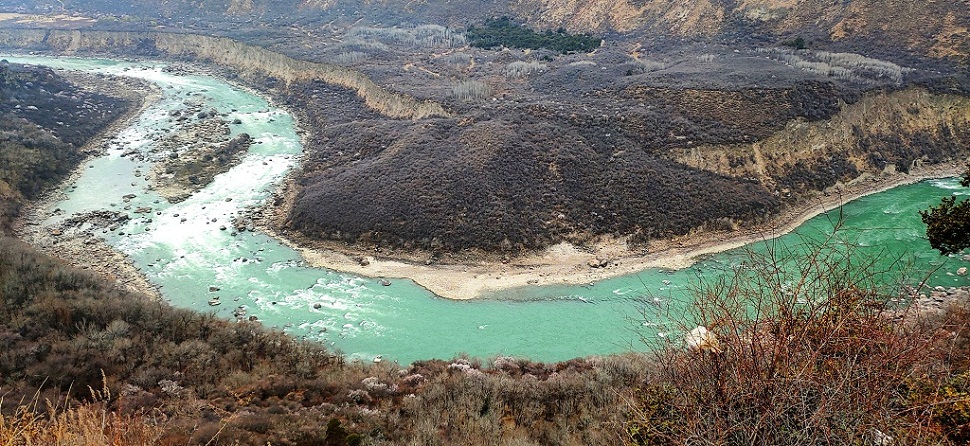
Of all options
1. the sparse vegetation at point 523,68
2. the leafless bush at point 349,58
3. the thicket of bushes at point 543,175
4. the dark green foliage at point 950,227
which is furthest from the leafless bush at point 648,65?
the dark green foliage at point 950,227

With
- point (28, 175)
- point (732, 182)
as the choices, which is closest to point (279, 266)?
point (28, 175)

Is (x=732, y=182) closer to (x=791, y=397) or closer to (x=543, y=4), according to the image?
(x=791, y=397)

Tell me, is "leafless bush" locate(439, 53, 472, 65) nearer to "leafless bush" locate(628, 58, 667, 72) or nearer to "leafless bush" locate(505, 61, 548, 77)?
"leafless bush" locate(505, 61, 548, 77)

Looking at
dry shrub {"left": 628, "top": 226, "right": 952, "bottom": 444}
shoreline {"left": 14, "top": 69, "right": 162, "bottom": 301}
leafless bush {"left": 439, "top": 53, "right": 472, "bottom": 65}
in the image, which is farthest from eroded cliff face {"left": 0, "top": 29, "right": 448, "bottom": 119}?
dry shrub {"left": 628, "top": 226, "right": 952, "bottom": 444}

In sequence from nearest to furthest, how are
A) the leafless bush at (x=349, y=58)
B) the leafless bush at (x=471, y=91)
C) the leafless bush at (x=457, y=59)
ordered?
1. the leafless bush at (x=471, y=91)
2. the leafless bush at (x=349, y=58)
3. the leafless bush at (x=457, y=59)

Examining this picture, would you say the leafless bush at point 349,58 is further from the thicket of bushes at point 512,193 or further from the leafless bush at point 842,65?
the leafless bush at point 842,65
